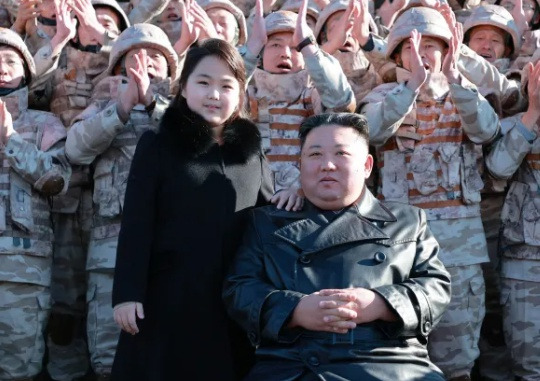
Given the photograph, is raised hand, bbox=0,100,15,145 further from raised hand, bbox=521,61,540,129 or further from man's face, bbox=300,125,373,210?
raised hand, bbox=521,61,540,129

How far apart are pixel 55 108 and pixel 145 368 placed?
3322 mm

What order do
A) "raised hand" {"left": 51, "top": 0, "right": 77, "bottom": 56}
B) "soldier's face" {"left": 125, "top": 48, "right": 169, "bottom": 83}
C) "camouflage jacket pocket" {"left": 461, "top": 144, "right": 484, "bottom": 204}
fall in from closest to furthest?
"camouflage jacket pocket" {"left": 461, "top": 144, "right": 484, "bottom": 204}, "soldier's face" {"left": 125, "top": 48, "right": 169, "bottom": 83}, "raised hand" {"left": 51, "top": 0, "right": 77, "bottom": 56}

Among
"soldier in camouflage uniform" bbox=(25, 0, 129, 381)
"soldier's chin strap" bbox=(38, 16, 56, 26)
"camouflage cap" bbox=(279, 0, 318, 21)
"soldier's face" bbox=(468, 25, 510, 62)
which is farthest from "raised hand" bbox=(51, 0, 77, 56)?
"soldier's face" bbox=(468, 25, 510, 62)

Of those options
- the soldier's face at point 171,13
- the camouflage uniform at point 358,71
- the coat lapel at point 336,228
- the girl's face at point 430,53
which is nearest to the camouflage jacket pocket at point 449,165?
the girl's face at point 430,53

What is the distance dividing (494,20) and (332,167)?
399 centimetres

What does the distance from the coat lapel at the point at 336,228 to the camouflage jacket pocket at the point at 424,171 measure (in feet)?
6.24

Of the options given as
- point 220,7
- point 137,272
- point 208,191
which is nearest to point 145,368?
point 137,272

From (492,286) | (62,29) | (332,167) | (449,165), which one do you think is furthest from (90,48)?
(332,167)

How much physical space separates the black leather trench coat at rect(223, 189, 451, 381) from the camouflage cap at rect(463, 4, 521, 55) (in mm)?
3817

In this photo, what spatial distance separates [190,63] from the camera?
5.25 metres

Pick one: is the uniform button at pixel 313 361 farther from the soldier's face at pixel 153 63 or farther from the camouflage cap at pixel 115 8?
the camouflage cap at pixel 115 8

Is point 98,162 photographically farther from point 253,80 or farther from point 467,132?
point 467,132

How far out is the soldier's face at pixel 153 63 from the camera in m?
7.21

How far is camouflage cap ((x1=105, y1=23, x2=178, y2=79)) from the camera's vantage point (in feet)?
24.0
